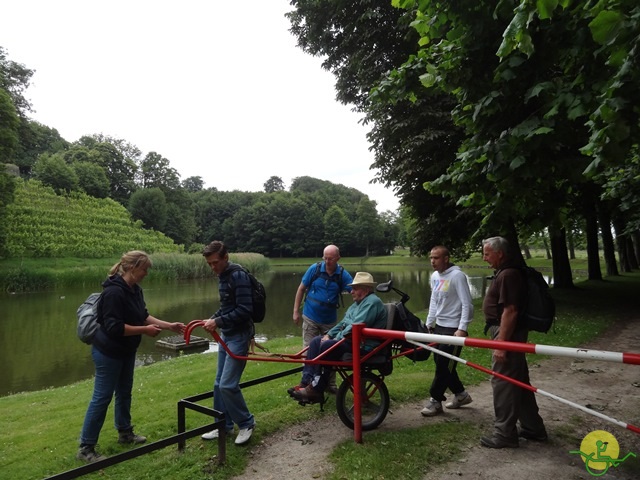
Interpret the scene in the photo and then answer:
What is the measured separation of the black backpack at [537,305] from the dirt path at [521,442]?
3.87 ft

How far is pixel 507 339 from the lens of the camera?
4164 millimetres

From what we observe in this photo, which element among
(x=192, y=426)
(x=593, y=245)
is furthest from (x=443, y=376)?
(x=593, y=245)

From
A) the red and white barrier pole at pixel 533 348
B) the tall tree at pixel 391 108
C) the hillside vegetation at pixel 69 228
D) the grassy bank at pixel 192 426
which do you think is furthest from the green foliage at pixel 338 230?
the red and white barrier pole at pixel 533 348

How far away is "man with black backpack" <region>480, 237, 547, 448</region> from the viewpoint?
4215 millimetres

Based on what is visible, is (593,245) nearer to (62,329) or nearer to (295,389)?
(295,389)

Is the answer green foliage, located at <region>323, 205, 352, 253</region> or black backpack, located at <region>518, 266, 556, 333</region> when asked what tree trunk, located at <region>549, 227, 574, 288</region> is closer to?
black backpack, located at <region>518, 266, 556, 333</region>

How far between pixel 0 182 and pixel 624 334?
138 ft

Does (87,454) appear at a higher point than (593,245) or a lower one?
lower

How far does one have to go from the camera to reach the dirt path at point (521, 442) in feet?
12.9

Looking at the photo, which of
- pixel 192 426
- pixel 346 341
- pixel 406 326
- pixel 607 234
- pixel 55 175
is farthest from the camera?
pixel 55 175

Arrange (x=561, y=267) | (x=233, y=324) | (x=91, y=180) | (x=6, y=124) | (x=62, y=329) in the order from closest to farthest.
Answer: (x=233, y=324) < (x=62, y=329) < (x=561, y=267) < (x=6, y=124) < (x=91, y=180)

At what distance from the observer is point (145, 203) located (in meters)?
76.3

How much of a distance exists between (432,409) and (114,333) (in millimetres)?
3604

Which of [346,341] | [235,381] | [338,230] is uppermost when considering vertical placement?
[338,230]
